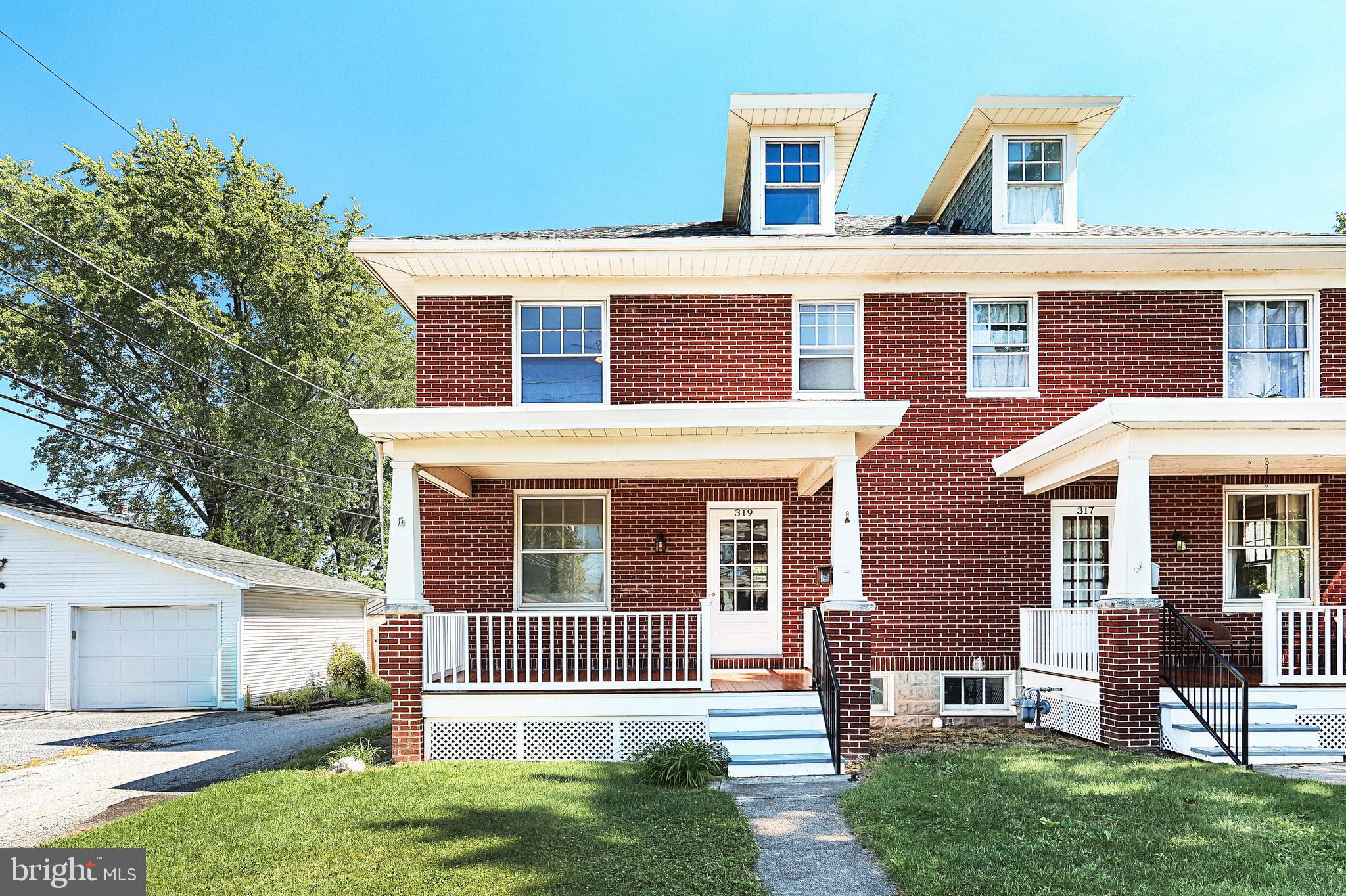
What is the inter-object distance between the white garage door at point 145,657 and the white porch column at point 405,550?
10504 millimetres

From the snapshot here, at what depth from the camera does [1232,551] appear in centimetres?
1226

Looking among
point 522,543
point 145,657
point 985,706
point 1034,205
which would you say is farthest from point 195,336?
point 985,706

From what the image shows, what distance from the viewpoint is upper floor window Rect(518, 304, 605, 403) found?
1238cm

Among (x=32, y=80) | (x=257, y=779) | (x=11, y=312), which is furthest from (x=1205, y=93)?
(x=11, y=312)

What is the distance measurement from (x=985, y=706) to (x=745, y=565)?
3733mm

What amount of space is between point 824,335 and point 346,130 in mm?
32036

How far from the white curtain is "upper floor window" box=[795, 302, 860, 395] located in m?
2.91

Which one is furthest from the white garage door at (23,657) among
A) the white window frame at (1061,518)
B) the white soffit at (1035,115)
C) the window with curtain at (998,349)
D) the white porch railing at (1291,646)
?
the white porch railing at (1291,646)

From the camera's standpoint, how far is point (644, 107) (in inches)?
1436

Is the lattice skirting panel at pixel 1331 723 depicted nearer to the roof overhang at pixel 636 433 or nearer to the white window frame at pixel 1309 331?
the white window frame at pixel 1309 331

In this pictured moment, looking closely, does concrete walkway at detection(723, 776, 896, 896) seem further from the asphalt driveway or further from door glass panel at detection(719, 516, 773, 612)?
the asphalt driveway

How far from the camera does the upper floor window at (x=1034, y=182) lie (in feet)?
42.9

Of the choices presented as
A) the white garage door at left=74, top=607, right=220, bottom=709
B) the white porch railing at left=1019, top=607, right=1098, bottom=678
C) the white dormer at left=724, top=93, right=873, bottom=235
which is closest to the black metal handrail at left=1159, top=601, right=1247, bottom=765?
the white porch railing at left=1019, top=607, right=1098, bottom=678

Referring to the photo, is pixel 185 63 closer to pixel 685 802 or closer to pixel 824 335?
pixel 824 335
